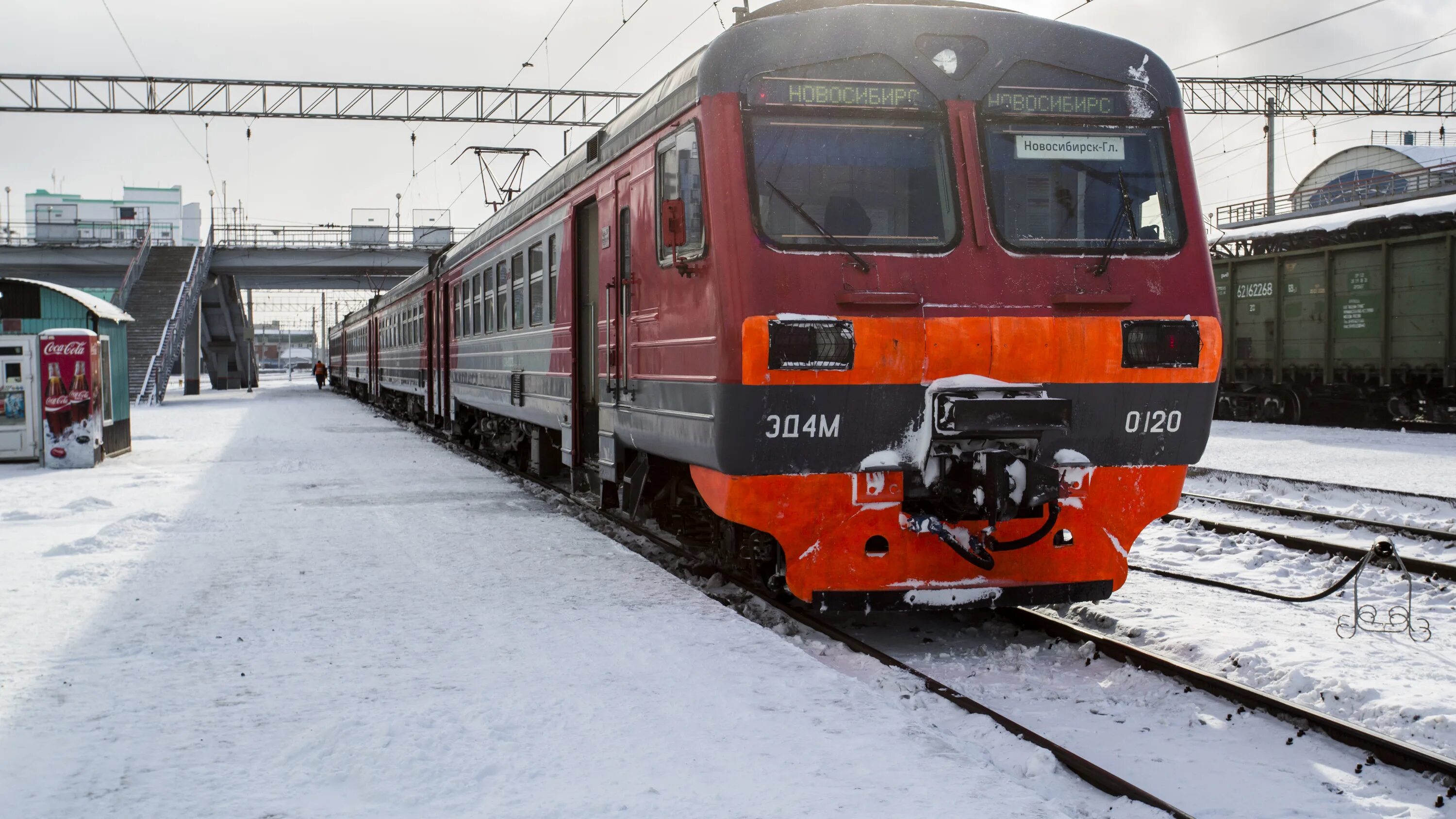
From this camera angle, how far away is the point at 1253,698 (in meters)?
4.98

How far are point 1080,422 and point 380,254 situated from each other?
4685cm

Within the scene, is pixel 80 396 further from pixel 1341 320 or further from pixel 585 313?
pixel 1341 320

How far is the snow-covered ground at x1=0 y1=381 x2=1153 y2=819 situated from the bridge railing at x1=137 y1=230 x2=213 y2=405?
2829 cm

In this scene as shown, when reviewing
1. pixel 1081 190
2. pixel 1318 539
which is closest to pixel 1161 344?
pixel 1081 190

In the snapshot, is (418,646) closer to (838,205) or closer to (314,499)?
(838,205)

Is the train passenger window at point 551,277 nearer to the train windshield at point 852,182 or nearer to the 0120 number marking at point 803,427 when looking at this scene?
the train windshield at point 852,182

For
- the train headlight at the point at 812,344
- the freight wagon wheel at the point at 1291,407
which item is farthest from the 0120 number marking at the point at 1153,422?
the freight wagon wheel at the point at 1291,407

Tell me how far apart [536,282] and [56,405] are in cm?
763

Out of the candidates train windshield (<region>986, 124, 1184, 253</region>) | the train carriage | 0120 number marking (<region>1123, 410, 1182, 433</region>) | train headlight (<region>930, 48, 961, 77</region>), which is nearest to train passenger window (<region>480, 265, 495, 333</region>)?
train headlight (<region>930, 48, 961, 77</region>)

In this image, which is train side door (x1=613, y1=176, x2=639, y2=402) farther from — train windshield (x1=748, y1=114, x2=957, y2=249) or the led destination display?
the led destination display

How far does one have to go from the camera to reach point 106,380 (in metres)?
16.8

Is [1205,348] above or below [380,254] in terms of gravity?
below

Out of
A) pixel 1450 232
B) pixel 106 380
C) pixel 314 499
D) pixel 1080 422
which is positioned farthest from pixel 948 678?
pixel 1450 232

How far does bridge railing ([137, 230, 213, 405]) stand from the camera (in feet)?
116
